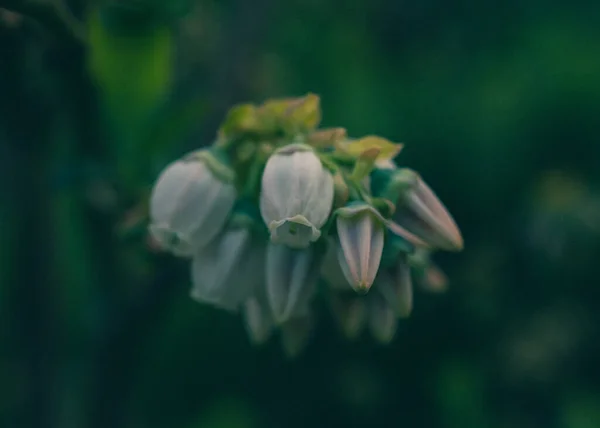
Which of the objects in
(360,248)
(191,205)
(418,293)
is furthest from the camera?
(418,293)

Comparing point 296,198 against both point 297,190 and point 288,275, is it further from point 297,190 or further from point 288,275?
point 288,275

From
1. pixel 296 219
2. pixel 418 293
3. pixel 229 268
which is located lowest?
pixel 418 293

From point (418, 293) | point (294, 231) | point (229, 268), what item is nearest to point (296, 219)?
point (294, 231)

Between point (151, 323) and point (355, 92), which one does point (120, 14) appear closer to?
point (151, 323)

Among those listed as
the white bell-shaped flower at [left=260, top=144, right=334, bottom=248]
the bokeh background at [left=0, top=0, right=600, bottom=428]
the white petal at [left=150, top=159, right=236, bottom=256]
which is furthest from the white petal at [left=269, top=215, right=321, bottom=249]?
the bokeh background at [left=0, top=0, right=600, bottom=428]

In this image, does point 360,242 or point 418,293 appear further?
point 418,293

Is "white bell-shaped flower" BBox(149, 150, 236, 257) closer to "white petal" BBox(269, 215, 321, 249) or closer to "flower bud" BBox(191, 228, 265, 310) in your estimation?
"flower bud" BBox(191, 228, 265, 310)

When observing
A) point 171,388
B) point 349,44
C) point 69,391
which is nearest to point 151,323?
point 69,391
